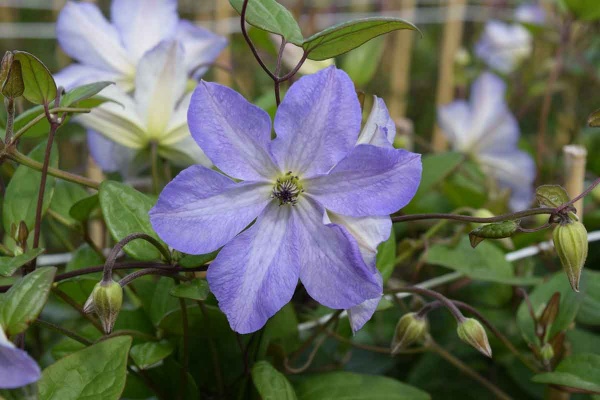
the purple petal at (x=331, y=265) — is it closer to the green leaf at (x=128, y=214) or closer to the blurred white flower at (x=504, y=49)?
the green leaf at (x=128, y=214)

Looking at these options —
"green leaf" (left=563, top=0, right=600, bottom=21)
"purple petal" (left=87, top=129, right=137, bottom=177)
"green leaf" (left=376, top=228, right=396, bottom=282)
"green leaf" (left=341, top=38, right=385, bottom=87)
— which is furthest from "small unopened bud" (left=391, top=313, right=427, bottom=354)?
"green leaf" (left=563, top=0, right=600, bottom=21)

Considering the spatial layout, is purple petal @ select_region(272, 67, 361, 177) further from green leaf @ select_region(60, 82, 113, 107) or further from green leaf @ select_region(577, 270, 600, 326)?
green leaf @ select_region(577, 270, 600, 326)

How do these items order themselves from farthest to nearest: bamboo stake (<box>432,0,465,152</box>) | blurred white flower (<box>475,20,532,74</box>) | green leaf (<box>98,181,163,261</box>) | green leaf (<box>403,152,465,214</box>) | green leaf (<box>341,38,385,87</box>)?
bamboo stake (<box>432,0,465,152</box>)
blurred white flower (<box>475,20,532,74</box>)
green leaf (<box>341,38,385,87</box>)
green leaf (<box>403,152,465,214</box>)
green leaf (<box>98,181,163,261</box>)

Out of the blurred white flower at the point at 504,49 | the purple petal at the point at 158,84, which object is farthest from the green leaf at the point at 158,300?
the blurred white flower at the point at 504,49

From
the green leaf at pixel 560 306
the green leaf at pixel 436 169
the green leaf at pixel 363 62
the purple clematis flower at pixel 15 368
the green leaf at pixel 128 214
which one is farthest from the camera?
the green leaf at pixel 363 62

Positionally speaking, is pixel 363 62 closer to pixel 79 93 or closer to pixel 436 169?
pixel 436 169

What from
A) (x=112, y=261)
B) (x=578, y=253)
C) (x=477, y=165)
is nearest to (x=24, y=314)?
(x=112, y=261)
